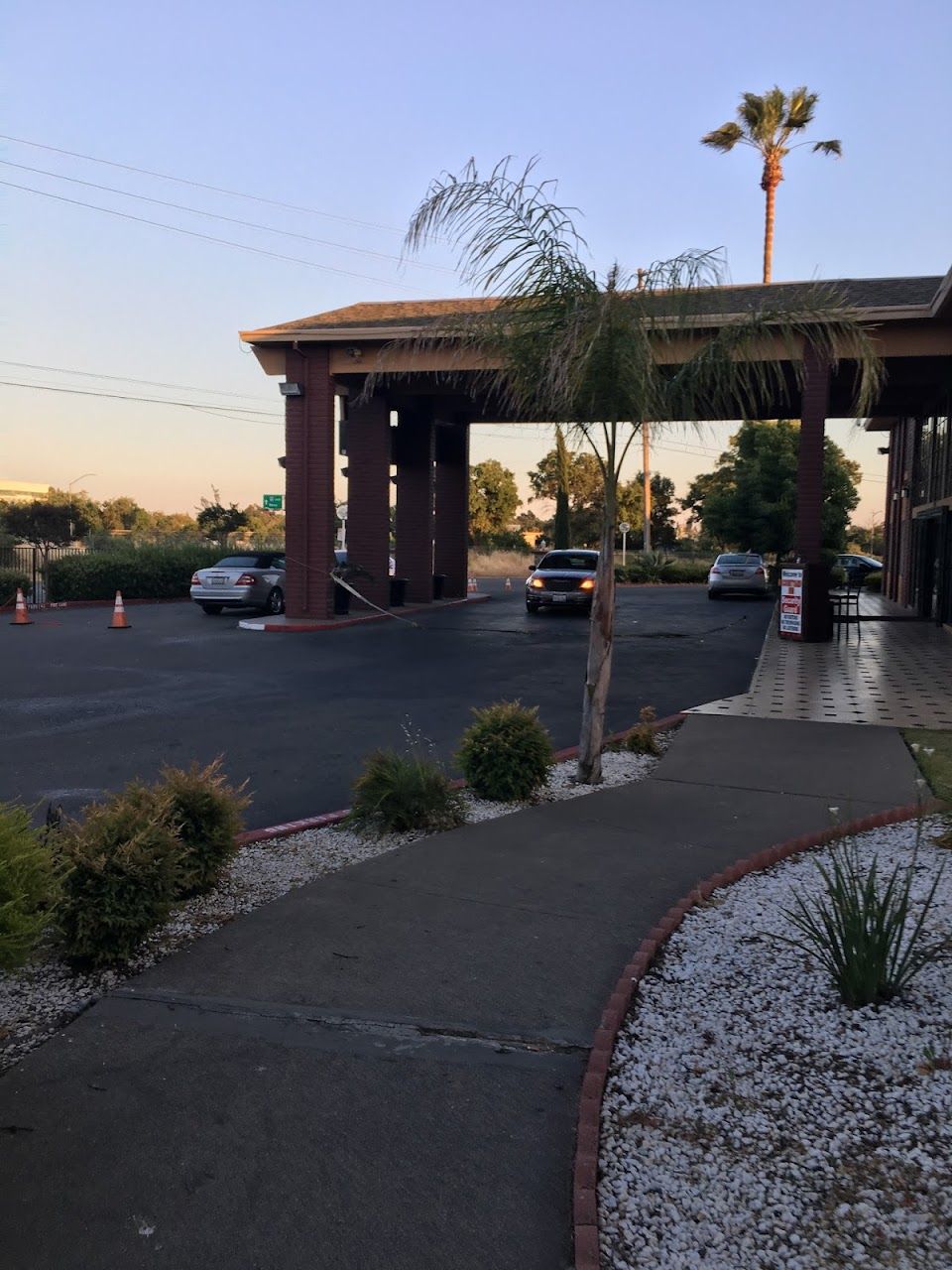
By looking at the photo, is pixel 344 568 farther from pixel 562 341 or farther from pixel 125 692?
pixel 562 341

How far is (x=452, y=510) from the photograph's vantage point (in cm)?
3123

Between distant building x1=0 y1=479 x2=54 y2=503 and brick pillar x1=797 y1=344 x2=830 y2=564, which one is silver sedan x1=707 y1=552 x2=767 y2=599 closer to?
brick pillar x1=797 y1=344 x2=830 y2=564

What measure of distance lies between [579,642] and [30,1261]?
56.5ft

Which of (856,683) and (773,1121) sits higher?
(773,1121)

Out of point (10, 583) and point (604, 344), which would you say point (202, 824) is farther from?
point (10, 583)

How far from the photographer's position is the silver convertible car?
24.0 metres

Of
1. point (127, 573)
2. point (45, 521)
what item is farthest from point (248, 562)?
point (45, 521)

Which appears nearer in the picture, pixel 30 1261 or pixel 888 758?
pixel 30 1261

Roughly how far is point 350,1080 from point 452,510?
28.1 metres

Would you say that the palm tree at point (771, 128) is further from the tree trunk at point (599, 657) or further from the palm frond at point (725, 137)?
the tree trunk at point (599, 657)

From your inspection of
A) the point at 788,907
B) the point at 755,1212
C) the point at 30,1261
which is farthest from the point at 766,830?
the point at 30,1261

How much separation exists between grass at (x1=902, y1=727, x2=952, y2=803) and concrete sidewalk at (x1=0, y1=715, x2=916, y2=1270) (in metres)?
2.36

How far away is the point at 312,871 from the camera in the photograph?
6000 millimetres

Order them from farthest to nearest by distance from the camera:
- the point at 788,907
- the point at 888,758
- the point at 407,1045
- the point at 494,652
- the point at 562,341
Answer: the point at 494,652
the point at 888,758
the point at 562,341
the point at 788,907
the point at 407,1045
